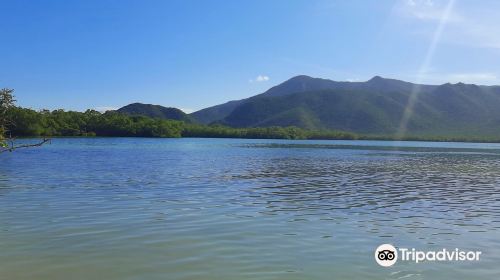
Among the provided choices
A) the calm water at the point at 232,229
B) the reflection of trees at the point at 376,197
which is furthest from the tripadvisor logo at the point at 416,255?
the reflection of trees at the point at 376,197

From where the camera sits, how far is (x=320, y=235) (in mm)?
17781

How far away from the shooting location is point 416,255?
48.8 feet

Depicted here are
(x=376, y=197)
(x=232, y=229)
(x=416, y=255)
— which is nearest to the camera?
(x=416, y=255)

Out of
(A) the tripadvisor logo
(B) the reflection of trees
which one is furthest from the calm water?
(A) the tripadvisor logo

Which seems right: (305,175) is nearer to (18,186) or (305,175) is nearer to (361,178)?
(361,178)

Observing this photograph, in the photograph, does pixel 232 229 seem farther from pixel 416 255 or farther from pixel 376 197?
pixel 376 197

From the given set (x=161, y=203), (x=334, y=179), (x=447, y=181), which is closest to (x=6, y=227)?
(x=161, y=203)

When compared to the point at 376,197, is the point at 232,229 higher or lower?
higher

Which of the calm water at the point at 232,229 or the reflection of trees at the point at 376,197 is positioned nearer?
the calm water at the point at 232,229

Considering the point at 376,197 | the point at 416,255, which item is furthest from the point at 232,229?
the point at 376,197

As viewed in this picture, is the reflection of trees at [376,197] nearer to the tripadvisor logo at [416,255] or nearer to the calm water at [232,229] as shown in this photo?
the calm water at [232,229]

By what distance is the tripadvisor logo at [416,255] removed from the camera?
562 inches

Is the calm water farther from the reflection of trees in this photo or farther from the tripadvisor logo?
the tripadvisor logo

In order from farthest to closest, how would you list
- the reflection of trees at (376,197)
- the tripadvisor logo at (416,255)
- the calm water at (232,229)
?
1. the reflection of trees at (376,197)
2. the tripadvisor logo at (416,255)
3. the calm water at (232,229)
